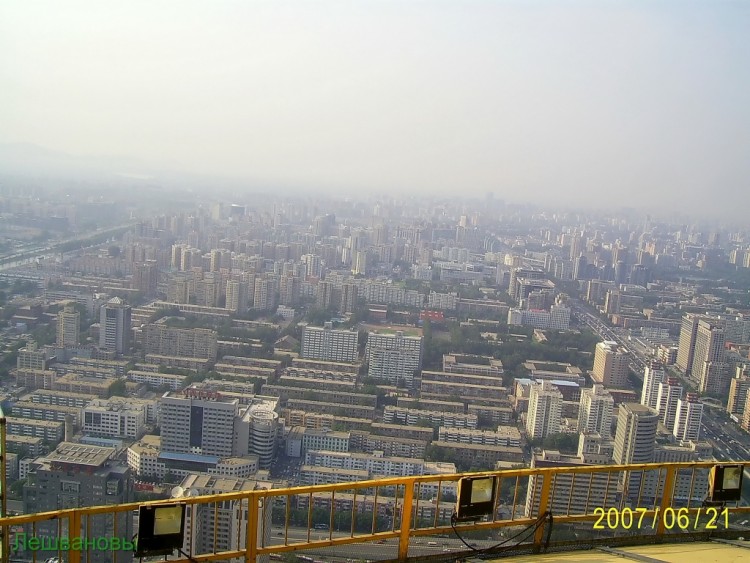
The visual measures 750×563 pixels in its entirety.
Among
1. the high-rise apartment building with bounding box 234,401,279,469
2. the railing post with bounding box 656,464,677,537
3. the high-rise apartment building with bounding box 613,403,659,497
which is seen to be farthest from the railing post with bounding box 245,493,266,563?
the high-rise apartment building with bounding box 613,403,659,497

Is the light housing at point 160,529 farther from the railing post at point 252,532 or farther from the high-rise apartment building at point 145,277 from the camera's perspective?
the high-rise apartment building at point 145,277

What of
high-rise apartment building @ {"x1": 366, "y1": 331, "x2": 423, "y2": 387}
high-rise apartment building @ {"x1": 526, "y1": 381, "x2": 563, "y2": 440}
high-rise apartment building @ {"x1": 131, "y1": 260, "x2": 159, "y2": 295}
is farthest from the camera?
high-rise apartment building @ {"x1": 131, "y1": 260, "x2": 159, "y2": 295}

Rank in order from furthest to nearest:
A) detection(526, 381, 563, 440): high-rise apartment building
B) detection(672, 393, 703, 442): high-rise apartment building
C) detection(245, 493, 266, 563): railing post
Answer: detection(526, 381, 563, 440): high-rise apartment building
detection(672, 393, 703, 442): high-rise apartment building
detection(245, 493, 266, 563): railing post

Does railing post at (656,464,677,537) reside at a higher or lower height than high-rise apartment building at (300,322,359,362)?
higher

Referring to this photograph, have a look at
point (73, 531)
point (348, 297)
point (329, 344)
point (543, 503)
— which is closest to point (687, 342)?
point (329, 344)

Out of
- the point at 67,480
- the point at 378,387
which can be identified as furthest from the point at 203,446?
the point at 378,387

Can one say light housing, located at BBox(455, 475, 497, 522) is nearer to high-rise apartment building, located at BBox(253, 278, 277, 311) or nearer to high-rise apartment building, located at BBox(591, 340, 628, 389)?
high-rise apartment building, located at BBox(591, 340, 628, 389)

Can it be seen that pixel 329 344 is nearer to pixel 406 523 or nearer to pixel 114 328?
pixel 114 328
